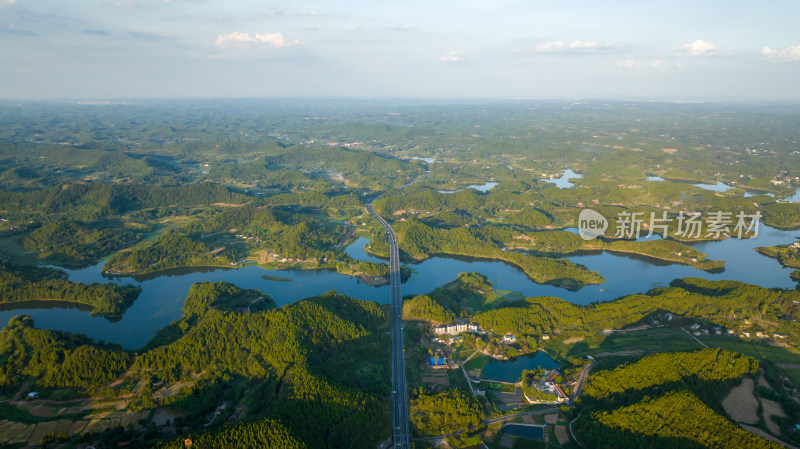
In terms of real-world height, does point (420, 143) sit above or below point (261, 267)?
above

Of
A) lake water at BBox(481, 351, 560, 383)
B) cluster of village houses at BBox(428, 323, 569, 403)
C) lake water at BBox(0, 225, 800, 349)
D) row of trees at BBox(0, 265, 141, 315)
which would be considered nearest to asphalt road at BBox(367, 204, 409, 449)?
lake water at BBox(0, 225, 800, 349)

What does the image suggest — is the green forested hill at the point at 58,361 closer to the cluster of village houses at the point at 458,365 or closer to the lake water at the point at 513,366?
the cluster of village houses at the point at 458,365

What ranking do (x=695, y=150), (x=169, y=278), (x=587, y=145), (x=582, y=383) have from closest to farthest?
(x=582, y=383) → (x=169, y=278) → (x=695, y=150) → (x=587, y=145)

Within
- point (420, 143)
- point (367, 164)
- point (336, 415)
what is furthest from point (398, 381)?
point (420, 143)

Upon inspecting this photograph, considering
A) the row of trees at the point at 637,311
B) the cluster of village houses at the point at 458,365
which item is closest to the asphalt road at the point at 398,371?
the cluster of village houses at the point at 458,365

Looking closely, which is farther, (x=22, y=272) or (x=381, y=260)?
(x=381, y=260)

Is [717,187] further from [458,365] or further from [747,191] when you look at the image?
[458,365]

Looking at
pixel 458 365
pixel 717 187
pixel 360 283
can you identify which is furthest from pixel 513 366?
pixel 717 187

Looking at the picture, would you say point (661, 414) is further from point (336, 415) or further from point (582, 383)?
point (336, 415)
